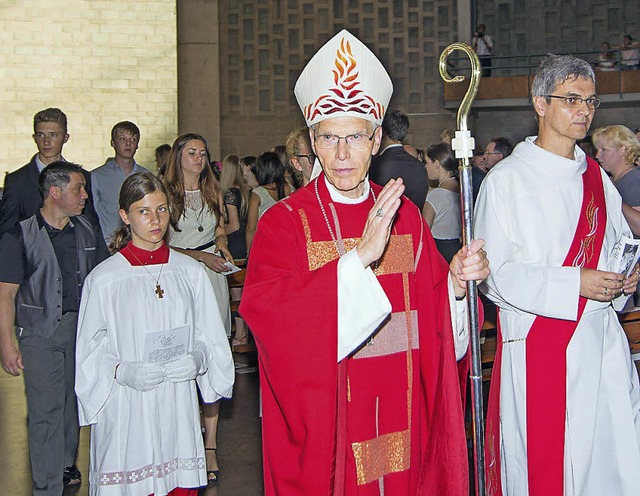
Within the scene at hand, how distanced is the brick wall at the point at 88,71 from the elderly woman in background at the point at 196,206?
857 cm

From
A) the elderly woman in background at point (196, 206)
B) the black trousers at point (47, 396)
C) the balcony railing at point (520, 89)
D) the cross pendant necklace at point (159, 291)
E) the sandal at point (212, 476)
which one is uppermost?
the balcony railing at point (520, 89)

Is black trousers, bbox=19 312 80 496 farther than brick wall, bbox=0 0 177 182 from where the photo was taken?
No

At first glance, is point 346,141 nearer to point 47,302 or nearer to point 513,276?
point 513,276

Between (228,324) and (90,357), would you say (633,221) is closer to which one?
(228,324)

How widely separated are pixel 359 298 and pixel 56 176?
2.53 meters

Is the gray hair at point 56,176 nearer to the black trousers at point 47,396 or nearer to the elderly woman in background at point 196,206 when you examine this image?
the black trousers at point 47,396

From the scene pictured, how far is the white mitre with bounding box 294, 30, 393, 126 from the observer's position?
2930 millimetres

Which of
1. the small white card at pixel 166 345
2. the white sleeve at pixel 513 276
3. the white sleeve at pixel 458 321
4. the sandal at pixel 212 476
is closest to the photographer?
the white sleeve at pixel 458 321

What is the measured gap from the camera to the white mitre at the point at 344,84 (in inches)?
115

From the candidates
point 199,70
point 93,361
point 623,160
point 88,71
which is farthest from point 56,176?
point 199,70

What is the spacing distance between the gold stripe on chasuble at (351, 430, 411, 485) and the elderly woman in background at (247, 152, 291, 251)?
453cm

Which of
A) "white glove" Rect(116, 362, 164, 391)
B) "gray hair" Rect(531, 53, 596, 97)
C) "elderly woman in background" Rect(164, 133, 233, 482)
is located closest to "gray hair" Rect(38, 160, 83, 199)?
"elderly woman in background" Rect(164, 133, 233, 482)

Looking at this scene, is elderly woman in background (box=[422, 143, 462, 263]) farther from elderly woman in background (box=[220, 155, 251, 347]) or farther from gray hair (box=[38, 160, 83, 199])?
gray hair (box=[38, 160, 83, 199])

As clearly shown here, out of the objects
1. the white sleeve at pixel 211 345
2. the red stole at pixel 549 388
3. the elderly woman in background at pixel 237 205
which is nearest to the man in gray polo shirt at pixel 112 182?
the elderly woman in background at pixel 237 205
